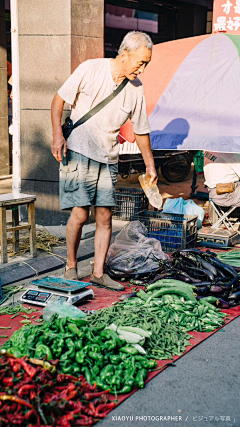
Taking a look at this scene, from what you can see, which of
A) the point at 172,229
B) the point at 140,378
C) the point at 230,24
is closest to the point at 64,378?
the point at 140,378

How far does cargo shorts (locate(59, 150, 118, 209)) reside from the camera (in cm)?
488

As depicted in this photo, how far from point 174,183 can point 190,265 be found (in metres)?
7.03

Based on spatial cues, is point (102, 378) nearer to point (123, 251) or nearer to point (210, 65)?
point (123, 251)

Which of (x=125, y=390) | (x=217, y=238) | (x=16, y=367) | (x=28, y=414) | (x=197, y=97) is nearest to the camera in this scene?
(x=28, y=414)

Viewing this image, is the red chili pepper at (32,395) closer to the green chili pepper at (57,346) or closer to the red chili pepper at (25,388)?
the red chili pepper at (25,388)

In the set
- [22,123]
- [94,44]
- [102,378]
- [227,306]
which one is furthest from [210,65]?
[102,378]

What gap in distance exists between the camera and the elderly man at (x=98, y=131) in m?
4.68

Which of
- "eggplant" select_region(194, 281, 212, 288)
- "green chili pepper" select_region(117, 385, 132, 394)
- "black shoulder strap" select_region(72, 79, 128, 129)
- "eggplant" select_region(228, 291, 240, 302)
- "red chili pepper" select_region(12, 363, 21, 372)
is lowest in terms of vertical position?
"green chili pepper" select_region(117, 385, 132, 394)

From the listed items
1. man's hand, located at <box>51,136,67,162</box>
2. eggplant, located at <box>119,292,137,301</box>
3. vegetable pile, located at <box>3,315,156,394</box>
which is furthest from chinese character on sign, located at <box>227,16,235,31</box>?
vegetable pile, located at <box>3,315,156,394</box>

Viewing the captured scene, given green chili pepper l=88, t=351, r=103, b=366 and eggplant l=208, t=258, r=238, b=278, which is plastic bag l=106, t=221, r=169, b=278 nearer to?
eggplant l=208, t=258, r=238, b=278

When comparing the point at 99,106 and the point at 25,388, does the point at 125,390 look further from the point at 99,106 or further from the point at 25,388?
the point at 99,106

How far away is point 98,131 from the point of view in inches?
190

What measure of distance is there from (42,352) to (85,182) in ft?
6.60

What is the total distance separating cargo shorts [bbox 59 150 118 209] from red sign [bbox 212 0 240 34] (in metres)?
4.68
